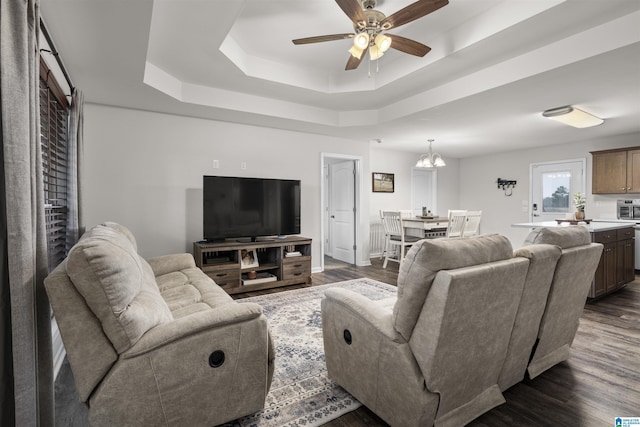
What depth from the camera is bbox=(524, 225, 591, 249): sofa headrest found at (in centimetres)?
192

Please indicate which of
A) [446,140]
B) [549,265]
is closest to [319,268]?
[446,140]

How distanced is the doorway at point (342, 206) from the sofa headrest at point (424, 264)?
3.79 m

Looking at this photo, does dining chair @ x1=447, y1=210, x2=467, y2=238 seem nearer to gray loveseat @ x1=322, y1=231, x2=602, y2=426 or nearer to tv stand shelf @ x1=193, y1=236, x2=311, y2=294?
tv stand shelf @ x1=193, y1=236, x2=311, y2=294

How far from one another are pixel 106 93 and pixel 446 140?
5.25 meters

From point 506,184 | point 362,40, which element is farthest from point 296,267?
point 506,184

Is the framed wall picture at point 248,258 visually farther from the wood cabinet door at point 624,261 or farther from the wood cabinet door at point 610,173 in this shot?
the wood cabinet door at point 610,173

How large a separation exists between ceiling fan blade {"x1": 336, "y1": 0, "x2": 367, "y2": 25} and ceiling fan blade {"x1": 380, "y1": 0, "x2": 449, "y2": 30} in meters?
0.18

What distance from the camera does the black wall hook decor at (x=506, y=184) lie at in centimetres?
697

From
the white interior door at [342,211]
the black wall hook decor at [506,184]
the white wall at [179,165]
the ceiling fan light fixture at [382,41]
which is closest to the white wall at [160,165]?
the white wall at [179,165]

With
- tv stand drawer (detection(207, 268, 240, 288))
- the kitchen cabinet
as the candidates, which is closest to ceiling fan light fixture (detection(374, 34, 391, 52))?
tv stand drawer (detection(207, 268, 240, 288))

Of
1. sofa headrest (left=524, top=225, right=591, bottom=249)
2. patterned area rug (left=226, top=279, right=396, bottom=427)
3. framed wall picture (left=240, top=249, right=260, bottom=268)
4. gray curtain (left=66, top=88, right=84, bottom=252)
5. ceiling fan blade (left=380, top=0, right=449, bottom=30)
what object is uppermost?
ceiling fan blade (left=380, top=0, right=449, bottom=30)

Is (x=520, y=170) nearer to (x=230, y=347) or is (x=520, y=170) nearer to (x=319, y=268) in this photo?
(x=319, y=268)

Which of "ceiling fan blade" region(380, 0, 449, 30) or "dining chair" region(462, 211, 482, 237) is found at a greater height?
"ceiling fan blade" region(380, 0, 449, 30)

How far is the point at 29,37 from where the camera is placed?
1.26 m
